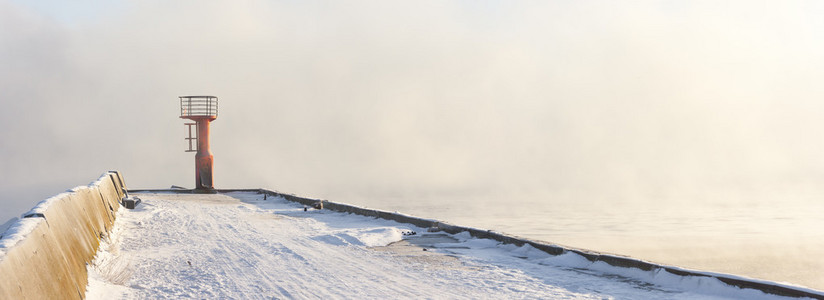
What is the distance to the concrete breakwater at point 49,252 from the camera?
181 inches

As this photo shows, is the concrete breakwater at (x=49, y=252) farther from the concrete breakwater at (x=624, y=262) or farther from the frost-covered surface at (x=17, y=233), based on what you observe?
the concrete breakwater at (x=624, y=262)

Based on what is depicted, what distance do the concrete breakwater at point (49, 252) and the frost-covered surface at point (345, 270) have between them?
1.19 feet

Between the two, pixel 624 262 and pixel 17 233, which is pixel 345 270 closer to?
pixel 624 262

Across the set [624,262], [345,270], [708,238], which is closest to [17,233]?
[345,270]

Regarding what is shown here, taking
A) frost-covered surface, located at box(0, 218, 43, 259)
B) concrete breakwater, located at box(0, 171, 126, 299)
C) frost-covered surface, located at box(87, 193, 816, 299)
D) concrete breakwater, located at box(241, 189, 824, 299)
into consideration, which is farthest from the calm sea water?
frost-covered surface, located at box(0, 218, 43, 259)

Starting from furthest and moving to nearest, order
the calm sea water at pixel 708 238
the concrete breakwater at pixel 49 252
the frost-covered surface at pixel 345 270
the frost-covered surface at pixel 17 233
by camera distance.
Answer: the calm sea water at pixel 708 238 < the frost-covered surface at pixel 345 270 < the frost-covered surface at pixel 17 233 < the concrete breakwater at pixel 49 252

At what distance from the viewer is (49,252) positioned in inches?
231

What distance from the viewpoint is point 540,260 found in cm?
977

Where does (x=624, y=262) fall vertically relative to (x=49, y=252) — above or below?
below

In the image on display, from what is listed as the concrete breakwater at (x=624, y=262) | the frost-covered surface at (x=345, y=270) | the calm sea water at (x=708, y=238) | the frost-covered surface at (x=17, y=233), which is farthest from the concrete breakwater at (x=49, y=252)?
the calm sea water at (x=708, y=238)

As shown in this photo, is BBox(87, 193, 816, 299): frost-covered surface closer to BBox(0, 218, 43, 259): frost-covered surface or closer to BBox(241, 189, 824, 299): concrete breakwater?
BBox(241, 189, 824, 299): concrete breakwater

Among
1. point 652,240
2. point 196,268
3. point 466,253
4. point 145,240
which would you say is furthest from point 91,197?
point 652,240

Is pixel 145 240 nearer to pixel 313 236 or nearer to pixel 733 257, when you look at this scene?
pixel 313 236

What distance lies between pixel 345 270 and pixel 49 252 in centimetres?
396
